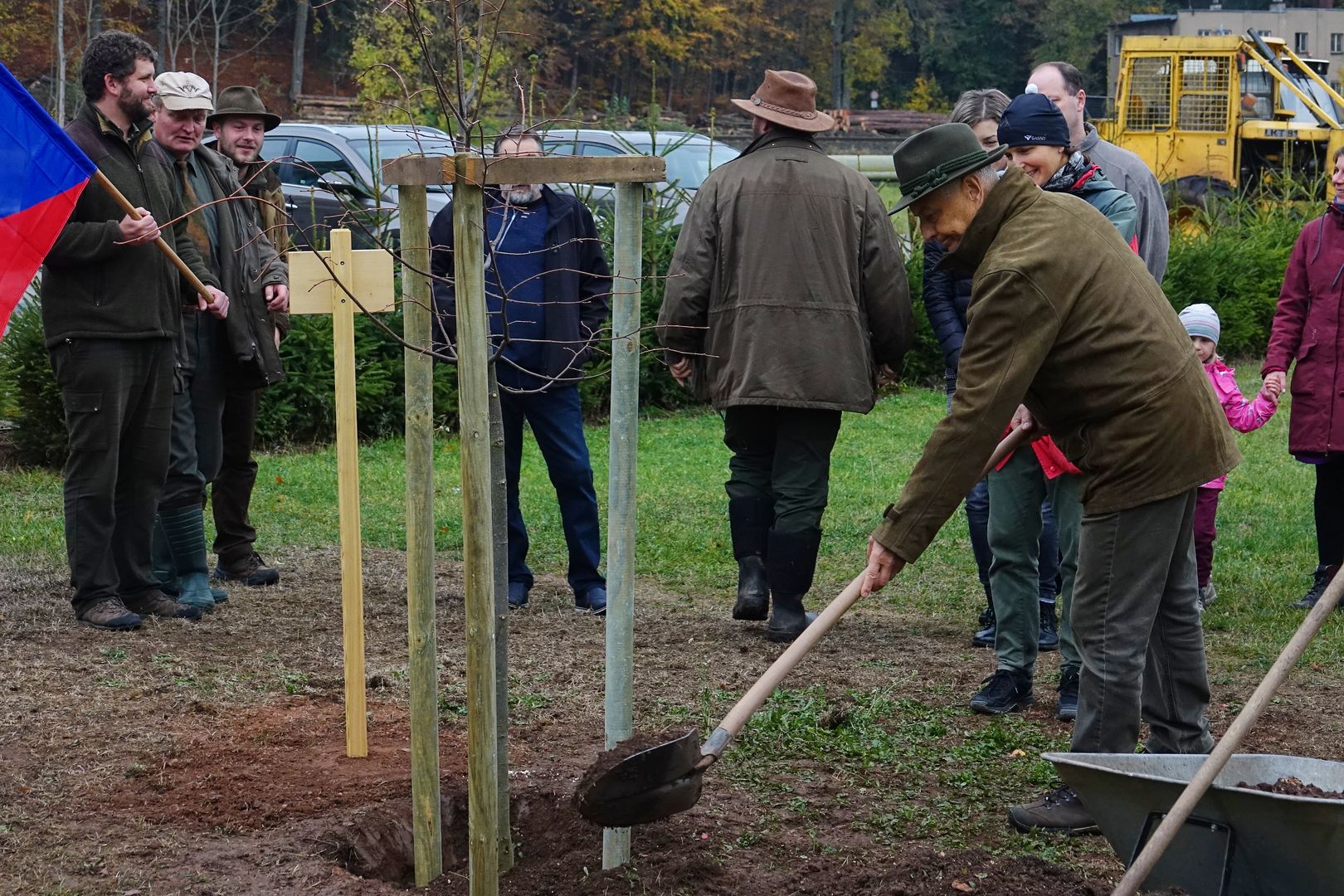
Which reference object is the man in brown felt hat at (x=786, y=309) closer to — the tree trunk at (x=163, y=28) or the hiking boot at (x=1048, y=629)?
the hiking boot at (x=1048, y=629)

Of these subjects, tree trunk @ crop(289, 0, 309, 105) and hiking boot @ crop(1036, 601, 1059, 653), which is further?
tree trunk @ crop(289, 0, 309, 105)

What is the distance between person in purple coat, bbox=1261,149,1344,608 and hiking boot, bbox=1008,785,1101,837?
9.37ft

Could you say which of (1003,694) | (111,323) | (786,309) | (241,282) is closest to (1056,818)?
(1003,694)

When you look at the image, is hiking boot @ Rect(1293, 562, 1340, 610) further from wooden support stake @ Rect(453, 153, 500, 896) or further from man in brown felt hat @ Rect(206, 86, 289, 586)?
man in brown felt hat @ Rect(206, 86, 289, 586)

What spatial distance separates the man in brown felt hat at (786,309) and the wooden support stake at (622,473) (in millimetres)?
2246

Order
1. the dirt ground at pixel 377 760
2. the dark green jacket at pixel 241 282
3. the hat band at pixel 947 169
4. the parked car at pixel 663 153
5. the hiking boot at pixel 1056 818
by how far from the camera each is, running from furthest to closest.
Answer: the parked car at pixel 663 153, the dark green jacket at pixel 241 282, the hiking boot at pixel 1056 818, the dirt ground at pixel 377 760, the hat band at pixel 947 169

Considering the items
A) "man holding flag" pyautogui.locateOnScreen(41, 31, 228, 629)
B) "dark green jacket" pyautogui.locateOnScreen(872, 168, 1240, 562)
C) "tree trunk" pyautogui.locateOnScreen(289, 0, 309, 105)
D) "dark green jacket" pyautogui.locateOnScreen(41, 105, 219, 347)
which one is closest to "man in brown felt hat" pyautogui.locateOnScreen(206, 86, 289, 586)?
"man holding flag" pyautogui.locateOnScreen(41, 31, 228, 629)

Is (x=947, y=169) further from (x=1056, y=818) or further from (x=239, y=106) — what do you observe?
(x=239, y=106)

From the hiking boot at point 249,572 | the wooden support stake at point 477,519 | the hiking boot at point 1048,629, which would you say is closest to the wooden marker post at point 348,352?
the wooden support stake at point 477,519

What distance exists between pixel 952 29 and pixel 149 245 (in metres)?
53.9

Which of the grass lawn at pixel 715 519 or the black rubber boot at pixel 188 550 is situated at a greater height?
the black rubber boot at pixel 188 550

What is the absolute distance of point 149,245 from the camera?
18.8 feet

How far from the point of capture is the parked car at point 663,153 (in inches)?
492

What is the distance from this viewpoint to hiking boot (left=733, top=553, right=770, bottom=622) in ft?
20.0
